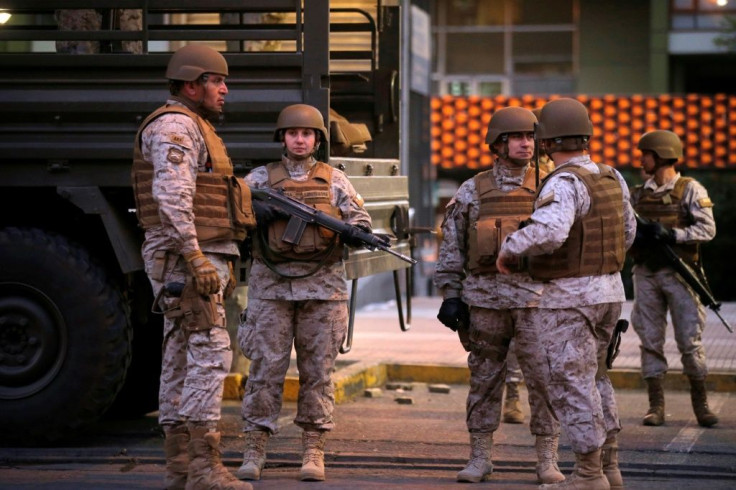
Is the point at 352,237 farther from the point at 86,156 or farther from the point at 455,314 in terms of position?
the point at 86,156

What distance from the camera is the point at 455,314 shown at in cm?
703

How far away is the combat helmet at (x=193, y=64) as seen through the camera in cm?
650

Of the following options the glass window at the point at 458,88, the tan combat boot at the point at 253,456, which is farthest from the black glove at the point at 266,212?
the glass window at the point at 458,88

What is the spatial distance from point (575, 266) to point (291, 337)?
158 cm

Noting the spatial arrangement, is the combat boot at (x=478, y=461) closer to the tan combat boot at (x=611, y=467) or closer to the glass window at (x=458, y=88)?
the tan combat boot at (x=611, y=467)

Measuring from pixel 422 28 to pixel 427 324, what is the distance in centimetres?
412

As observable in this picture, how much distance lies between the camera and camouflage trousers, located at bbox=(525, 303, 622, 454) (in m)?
6.29

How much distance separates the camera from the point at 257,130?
7.59 meters

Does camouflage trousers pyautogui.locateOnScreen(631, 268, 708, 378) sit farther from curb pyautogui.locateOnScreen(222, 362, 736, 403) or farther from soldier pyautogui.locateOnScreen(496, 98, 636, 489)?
soldier pyautogui.locateOnScreen(496, 98, 636, 489)

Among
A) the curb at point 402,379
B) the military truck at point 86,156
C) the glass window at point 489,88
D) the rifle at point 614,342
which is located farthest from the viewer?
the glass window at point 489,88

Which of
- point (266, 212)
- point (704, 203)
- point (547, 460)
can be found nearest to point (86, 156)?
point (266, 212)

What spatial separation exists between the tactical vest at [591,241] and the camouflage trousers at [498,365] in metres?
0.56

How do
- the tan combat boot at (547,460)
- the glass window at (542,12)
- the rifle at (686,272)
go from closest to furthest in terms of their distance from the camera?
1. the tan combat boot at (547,460)
2. the rifle at (686,272)
3. the glass window at (542,12)

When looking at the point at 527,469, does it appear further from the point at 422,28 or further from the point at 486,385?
the point at 422,28
